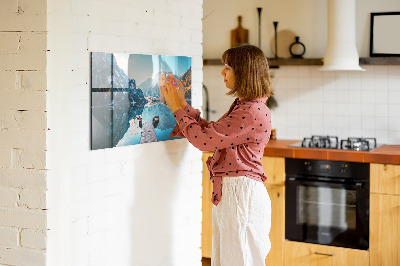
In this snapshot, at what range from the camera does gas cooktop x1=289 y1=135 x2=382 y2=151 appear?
430 cm

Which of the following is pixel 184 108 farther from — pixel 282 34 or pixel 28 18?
pixel 282 34

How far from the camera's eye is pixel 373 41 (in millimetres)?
4637

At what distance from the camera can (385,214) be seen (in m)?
4.05

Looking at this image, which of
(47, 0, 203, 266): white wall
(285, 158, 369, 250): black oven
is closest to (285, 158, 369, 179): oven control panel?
(285, 158, 369, 250): black oven

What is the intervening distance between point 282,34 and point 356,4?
65 cm

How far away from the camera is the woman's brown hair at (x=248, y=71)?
9.04 feet

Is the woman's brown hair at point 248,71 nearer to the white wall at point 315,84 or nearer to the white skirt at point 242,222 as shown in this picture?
the white skirt at point 242,222

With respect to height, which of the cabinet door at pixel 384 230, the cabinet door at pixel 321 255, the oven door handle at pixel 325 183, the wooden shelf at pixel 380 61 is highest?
the wooden shelf at pixel 380 61

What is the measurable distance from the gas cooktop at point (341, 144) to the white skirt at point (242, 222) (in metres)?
1.65

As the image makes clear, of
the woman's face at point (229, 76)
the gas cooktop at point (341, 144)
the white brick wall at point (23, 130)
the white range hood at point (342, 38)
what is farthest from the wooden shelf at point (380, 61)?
the white brick wall at point (23, 130)

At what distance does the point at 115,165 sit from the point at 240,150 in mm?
596

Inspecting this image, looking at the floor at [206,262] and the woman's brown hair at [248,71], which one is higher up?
the woman's brown hair at [248,71]

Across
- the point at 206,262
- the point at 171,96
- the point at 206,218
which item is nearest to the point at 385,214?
the point at 206,218

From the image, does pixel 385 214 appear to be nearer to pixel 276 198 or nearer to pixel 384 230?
pixel 384 230
